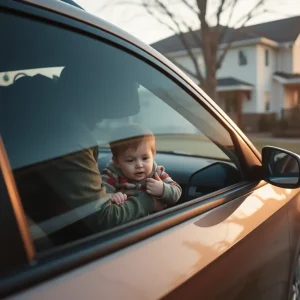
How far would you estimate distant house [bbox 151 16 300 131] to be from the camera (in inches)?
1160

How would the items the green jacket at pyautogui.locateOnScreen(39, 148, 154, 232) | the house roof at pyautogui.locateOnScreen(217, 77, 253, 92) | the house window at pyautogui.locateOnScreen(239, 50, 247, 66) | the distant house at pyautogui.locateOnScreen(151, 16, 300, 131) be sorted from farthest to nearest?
the house window at pyautogui.locateOnScreen(239, 50, 247, 66) < the distant house at pyautogui.locateOnScreen(151, 16, 300, 131) < the house roof at pyautogui.locateOnScreen(217, 77, 253, 92) < the green jacket at pyautogui.locateOnScreen(39, 148, 154, 232)

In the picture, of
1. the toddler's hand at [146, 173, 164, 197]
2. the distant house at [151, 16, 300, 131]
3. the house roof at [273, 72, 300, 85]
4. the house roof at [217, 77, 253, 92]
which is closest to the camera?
the toddler's hand at [146, 173, 164, 197]

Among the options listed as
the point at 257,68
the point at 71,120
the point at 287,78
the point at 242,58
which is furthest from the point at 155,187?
the point at 287,78

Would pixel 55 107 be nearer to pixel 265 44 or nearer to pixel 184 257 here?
pixel 184 257

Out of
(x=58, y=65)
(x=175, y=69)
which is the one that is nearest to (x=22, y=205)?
(x=58, y=65)

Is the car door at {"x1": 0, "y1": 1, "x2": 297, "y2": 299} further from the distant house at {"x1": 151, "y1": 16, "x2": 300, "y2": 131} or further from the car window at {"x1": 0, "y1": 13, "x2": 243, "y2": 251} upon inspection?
the distant house at {"x1": 151, "y1": 16, "x2": 300, "y2": 131}

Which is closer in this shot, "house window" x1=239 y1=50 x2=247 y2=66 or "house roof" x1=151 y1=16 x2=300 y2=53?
"house window" x1=239 y1=50 x2=247 y2=66

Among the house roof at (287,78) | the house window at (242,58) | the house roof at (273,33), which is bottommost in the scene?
the house roof at (287,78)

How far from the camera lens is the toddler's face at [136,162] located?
193 centimetres

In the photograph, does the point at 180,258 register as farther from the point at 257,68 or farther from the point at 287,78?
the point at 287,78

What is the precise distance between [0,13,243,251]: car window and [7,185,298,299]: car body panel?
0.15 metres

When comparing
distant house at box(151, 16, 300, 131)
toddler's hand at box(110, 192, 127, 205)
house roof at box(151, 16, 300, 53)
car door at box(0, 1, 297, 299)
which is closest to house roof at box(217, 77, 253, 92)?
distant house at box(151, 16, 300, 131)

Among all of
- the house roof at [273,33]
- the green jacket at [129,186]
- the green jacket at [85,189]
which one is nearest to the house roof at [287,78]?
the house roof at [273,33]

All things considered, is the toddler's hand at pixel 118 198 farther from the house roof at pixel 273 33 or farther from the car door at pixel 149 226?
the house roof at pixel 273 33
